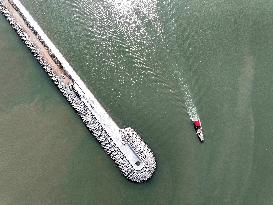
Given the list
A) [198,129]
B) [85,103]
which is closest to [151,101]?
[198,129]

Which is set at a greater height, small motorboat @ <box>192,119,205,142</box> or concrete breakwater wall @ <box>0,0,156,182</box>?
concrete breakwater wall @ <box>0,0,156,182</box>

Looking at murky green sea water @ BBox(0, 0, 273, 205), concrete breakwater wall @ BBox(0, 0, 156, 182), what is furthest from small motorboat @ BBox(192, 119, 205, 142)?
concrete breakwater wall @ BBox(0, 0, 156, 182)

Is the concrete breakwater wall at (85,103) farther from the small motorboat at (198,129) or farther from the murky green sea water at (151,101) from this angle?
the small motorboat at (198,129)

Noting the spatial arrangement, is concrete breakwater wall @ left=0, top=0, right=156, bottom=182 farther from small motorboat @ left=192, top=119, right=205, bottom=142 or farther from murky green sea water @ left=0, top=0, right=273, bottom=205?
small motorboat @ left=192, top=119, right=205, bottom=142

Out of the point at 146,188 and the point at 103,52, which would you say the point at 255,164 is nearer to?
the point at 146,188

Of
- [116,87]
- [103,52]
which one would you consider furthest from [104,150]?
[103,52]
